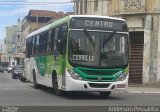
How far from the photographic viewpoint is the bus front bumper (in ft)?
62.5

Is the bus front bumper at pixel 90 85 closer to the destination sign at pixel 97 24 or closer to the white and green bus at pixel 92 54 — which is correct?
the white and green bus at pixel 92 54

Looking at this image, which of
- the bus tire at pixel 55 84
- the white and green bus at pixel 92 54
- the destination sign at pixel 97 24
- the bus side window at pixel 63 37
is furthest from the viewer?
the bus tire at pixel 55 84

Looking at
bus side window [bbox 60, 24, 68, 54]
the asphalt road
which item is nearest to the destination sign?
bus side window [bbox 60, 24, 68, 54]

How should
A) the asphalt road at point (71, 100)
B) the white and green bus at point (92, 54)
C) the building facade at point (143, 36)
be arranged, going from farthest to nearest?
the building facade at point (143, 36) → the white and green bus at point (92, 54) → the asphalt road at point (71, 100)

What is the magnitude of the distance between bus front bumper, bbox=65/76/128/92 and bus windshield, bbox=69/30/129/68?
0.68 m

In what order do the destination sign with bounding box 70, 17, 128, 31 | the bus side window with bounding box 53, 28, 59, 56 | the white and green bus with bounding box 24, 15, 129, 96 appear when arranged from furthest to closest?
1. the bus side window with bounding box 53, 28, 59, 56
2. the destination sign with bounding box 70, 17, 128, 31
3. the white and green bus with bounding box 24, 15, 129, 96

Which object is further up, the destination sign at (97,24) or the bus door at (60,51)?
the destination sign at (97,24)

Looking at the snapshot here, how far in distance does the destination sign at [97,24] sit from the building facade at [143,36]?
14.3 meters

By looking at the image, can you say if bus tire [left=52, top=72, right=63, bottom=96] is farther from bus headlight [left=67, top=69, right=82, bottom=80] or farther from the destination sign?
the destination sign

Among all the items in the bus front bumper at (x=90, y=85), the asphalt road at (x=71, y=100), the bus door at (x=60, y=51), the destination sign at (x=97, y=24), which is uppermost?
the destination sign at (x=97, y=24)

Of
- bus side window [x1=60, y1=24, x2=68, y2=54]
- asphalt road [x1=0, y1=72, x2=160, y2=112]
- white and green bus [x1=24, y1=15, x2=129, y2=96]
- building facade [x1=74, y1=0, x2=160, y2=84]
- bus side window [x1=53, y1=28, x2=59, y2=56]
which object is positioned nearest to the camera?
asphalt road [x1=0, y1=72, x2=160, y2=112]

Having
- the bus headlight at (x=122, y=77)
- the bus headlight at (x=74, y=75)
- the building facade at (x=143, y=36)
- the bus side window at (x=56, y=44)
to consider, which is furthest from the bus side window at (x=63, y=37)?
the building facade at (x=143, y=36)

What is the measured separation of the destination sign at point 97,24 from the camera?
19.5 m

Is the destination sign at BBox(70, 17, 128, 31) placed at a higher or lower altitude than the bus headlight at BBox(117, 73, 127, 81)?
higher
